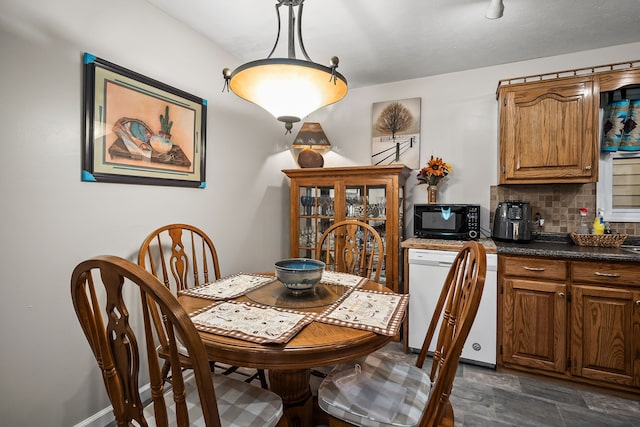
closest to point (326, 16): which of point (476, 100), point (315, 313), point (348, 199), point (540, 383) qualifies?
point (348, 199)

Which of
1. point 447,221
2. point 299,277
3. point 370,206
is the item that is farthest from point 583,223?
point 299,277

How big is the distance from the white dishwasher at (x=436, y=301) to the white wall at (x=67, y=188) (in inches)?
58.7

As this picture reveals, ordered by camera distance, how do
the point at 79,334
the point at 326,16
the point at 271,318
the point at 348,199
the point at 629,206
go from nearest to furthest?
the point at 271,318, the point at 79,334, the point at 326,16, the point at 629,206, the point at 348,199

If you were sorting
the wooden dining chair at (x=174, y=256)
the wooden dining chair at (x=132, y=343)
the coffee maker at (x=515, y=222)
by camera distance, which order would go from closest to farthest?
the wooden dining chair at (x=132, y=343) < the wooden dining chair at (x=174, y=256) < the coffee maker at (x=515, y=222)

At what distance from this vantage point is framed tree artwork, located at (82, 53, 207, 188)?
1610 millimetres

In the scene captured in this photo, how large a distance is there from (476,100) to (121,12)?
274cm

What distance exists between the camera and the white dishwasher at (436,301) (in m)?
2.25

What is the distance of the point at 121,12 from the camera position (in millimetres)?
1748

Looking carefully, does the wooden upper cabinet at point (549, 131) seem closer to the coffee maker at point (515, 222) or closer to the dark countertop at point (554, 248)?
the coffee maker at point (515, 222)

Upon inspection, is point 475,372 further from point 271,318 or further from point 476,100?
point 476,100

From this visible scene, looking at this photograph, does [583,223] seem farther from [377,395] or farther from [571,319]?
[377,395]

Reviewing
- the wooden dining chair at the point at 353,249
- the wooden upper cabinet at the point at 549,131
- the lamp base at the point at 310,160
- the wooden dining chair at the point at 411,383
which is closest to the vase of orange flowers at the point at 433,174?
the wooden upper cabinet at the point at 549,131

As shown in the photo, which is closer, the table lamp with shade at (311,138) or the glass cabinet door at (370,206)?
the glass cabinet door at (370,206)

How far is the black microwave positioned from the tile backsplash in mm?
473
